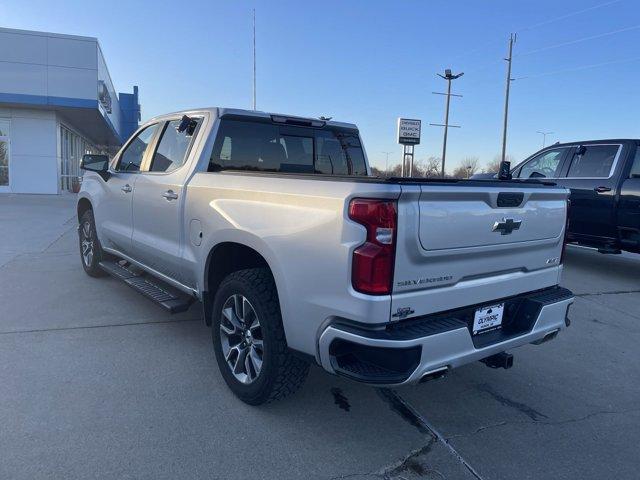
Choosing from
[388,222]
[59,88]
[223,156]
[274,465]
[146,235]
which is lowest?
[274,465]

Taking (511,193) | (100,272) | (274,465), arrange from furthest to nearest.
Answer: (100,272), (511,193), (274,465)

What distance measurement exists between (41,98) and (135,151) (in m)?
17.6

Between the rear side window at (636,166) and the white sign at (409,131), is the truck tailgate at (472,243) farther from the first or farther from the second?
the white sign at (409,131)

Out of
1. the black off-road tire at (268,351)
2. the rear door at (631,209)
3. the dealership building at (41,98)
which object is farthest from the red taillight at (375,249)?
the dealership building at (41,98)

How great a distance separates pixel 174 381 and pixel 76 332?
145 centimetres

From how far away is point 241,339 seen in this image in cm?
336

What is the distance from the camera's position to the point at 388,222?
2.43 metres

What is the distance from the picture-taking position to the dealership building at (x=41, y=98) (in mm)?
19562

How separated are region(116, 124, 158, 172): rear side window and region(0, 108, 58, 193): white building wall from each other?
18.3m

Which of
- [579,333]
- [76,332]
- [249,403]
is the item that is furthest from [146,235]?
[579,333]

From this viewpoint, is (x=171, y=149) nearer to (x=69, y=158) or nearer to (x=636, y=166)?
(x=636, y=166)

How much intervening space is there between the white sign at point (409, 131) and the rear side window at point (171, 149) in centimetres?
2351

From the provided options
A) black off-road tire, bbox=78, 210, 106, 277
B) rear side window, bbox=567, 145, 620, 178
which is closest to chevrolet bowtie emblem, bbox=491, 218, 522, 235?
black off-road tire, bbox=78, 210, 106, 277

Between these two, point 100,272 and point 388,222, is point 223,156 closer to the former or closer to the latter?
point 388,222
